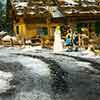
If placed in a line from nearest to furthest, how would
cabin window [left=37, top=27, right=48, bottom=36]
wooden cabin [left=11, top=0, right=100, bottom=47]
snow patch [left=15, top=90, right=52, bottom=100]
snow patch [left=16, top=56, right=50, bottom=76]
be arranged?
snow patch [left=15, top=90, right=52, bottom=100] < snow patch [left=16, top=56, right=50, bottom=76] < wooden cabin [left=11, top=0, right=100, bottom=47] < cabin window [left=37, top=27, right=48, bottom=36]

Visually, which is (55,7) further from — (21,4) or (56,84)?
(56,84)

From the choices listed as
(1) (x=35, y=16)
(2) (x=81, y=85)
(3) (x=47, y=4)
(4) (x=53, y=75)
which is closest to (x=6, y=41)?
(1) (x=35, y=16)

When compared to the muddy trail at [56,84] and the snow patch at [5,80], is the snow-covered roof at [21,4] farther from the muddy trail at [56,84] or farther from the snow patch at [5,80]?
the snow patch at [5,80]

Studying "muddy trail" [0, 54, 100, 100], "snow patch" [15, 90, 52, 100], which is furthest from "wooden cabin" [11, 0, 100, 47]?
"snow patch" [15, 90, 52, 100]

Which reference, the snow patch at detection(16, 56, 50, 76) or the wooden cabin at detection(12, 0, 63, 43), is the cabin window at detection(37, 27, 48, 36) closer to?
the wooden cabin at detection(12, 0, 63, 43)

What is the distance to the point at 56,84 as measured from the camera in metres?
13.0

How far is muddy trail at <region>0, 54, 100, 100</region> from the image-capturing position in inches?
436

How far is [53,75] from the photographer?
14938 mm

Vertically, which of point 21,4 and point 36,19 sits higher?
point 21,4

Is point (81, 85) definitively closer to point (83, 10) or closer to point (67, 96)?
point (67, 96)

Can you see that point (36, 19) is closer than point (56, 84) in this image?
No

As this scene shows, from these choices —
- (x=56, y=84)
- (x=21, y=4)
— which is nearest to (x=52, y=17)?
(x=21, y=4)

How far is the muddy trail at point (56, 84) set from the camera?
11070 mm

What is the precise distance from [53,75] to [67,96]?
12.9 ft
